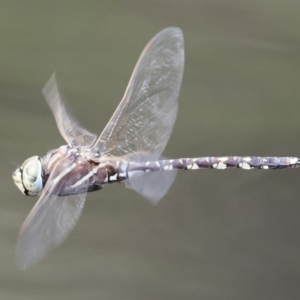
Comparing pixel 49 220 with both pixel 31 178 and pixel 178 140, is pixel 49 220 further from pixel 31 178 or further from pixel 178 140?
pixel 178 140

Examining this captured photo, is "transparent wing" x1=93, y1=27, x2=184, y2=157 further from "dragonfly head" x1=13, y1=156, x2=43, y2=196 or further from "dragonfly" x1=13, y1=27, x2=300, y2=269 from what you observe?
"dragonfly head" x1=13, y1=156, x2=43, y2=196

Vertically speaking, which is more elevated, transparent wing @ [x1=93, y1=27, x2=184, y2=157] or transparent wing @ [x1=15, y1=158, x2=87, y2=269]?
transparent wing @ [x1=93, y1=27, x2=184, y2=157]

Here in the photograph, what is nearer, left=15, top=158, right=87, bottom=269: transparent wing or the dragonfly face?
left=15, top=158, right=87, bottom=269: transparent wing

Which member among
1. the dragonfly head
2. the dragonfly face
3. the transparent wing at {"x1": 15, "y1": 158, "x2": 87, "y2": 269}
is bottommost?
the transparent wing at {"x1": 15, "y1": 158, "x2": 87, "y2": 269}

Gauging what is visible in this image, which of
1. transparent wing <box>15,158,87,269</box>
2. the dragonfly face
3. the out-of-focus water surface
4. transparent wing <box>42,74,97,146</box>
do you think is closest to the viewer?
transparent wing <box>15,158,87,269</box>

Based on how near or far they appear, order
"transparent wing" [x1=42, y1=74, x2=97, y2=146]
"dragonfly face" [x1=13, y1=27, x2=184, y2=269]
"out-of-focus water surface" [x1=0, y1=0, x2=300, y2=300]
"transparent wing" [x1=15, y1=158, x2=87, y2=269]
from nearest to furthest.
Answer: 1. "transparent wing" [x1=15, y1=158, x2=87, y2=269]
2. "dragonfly face" [x1=13, y1=27, x2=184, y2=269]
3. "transparent wing" [x1=42, y1=74, x2=97, y2=146]
4. "out-of-focus water surface" [x1=0, y1=0, x2=300, y2=300]

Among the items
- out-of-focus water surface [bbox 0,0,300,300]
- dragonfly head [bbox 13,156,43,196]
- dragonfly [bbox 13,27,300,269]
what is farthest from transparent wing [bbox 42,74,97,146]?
out-of-focus water surface [bbox 0,0,300,300]

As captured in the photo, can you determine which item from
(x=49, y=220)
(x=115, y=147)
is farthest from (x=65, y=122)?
(x=49, y=220)

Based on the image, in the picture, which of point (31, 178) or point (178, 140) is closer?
point (31, 178)
